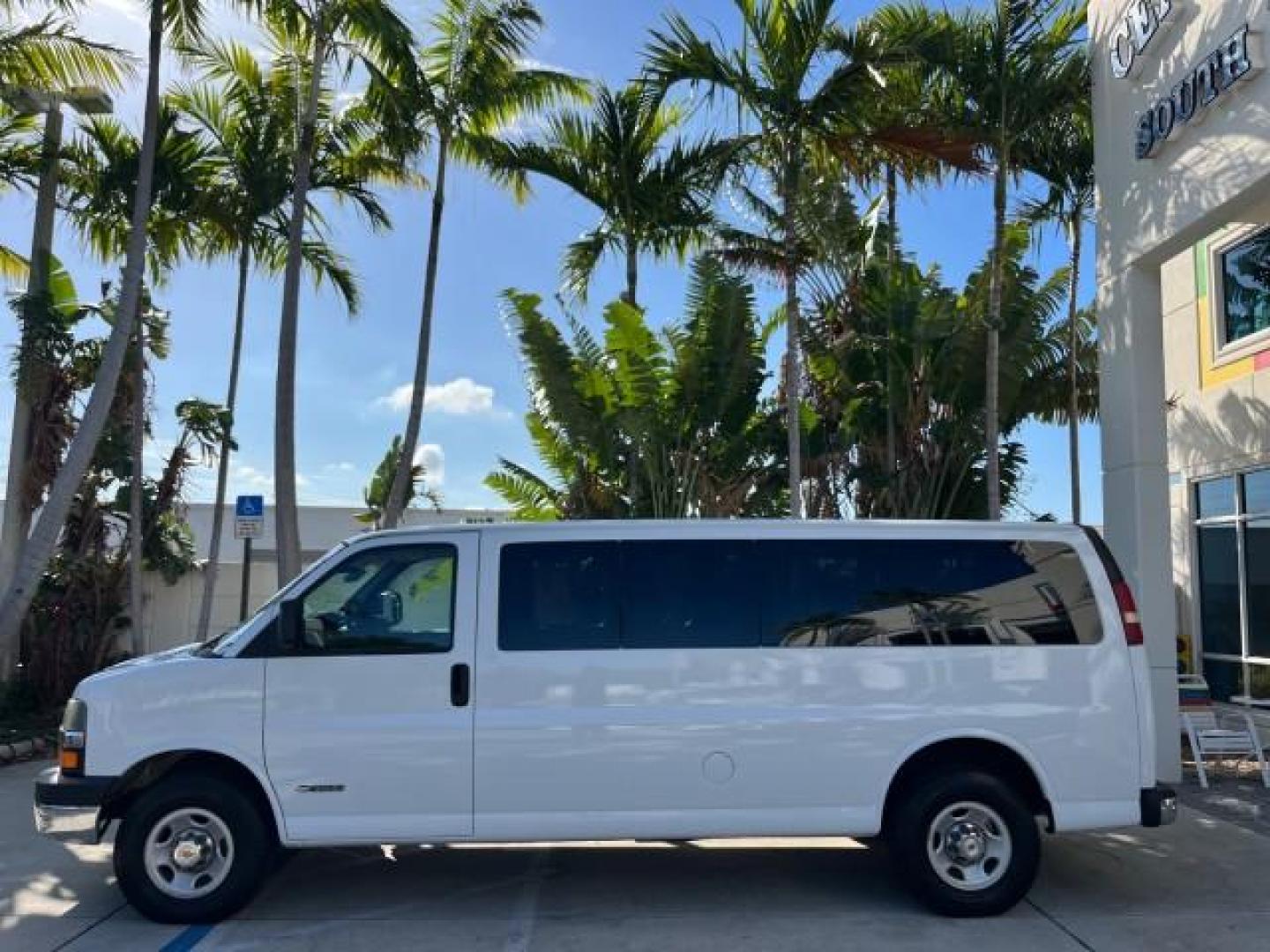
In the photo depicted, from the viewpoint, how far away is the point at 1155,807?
6098 mm

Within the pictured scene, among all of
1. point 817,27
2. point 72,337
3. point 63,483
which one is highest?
point 817,27

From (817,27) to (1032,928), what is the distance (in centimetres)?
875

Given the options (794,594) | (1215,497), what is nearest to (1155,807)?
(794,594)

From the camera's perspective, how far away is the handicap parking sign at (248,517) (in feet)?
45.9

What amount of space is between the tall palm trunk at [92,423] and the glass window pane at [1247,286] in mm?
12268

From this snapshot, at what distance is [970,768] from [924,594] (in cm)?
99

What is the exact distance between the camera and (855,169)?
12547 mm

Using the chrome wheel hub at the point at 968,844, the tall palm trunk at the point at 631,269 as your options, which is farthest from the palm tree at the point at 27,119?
the chrome wheel hub at the point at 968,844

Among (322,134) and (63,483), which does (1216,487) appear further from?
(63,483)

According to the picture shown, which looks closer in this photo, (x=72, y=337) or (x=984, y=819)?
(x=984, y=819)

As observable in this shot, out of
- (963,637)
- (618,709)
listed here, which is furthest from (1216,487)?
(618,709)

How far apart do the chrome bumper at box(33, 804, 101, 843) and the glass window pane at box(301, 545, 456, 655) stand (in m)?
1.48

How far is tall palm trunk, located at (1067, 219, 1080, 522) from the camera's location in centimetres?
1430

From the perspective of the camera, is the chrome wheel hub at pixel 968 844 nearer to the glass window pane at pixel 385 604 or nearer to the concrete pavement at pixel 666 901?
the concrete pavement at pixel 666 901
